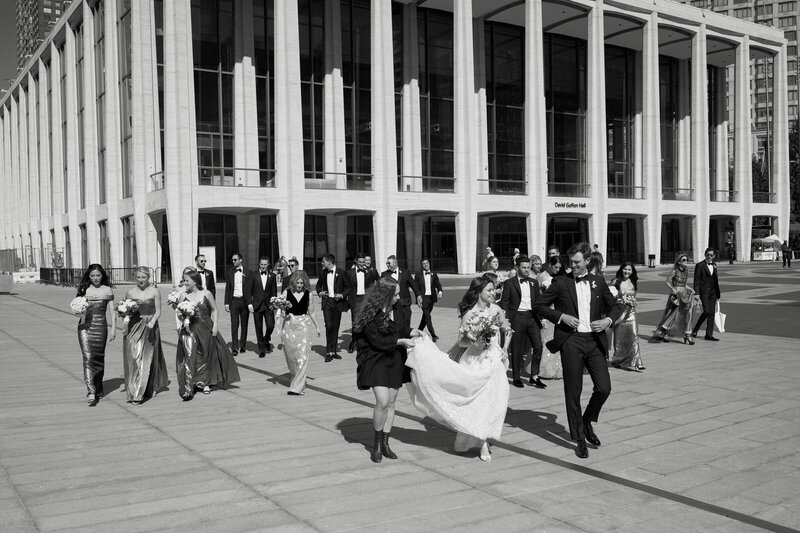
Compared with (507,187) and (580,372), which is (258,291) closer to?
(580,372)

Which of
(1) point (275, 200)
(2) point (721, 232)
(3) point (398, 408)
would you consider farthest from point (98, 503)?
(2) point (721, 232)

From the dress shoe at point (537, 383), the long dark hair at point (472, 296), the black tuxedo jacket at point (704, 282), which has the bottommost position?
the dress shoe at point (537, 383)

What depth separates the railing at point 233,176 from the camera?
4122 centimetres

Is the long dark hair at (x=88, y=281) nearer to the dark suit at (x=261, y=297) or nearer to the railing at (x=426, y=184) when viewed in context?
the dark suit at (x=261, y=297)

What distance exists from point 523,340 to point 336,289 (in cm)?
A: 460

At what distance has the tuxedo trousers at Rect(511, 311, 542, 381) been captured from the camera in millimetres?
11133

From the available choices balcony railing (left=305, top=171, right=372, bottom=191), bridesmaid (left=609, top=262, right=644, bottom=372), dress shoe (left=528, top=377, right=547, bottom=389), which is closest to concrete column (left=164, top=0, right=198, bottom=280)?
balcony railing (left=305, top=171, right=372, bottom=191)

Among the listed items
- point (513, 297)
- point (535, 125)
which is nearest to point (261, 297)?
point (513, 297)

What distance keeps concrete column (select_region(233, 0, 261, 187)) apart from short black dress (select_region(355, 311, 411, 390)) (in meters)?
36.8

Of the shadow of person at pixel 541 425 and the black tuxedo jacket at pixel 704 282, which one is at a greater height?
the black tuxedo jacket at pixel 704 282

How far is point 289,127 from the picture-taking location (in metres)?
40.0

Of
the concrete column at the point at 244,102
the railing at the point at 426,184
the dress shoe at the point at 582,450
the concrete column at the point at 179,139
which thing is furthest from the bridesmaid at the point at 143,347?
the railing at the point at 426,184

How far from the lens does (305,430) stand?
26.7ft

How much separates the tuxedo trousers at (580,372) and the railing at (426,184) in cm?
3906
